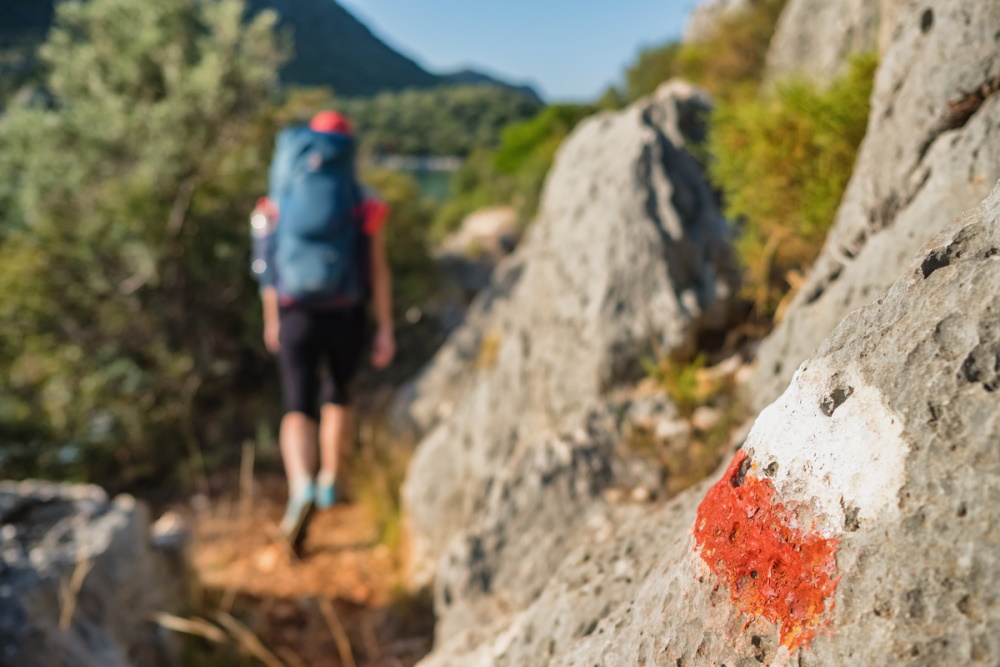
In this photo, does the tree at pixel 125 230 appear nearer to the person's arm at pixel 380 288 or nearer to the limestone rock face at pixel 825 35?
the person's arm at pixel 380 288

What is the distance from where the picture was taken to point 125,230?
6.22m

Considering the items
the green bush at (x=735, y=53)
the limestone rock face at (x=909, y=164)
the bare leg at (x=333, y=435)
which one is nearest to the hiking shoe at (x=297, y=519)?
the bare leg at (x=333, y=435)

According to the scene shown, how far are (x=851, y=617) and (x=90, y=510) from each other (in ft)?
12.3

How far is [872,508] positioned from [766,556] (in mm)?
195

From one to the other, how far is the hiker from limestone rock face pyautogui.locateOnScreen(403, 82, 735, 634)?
31.8 inches

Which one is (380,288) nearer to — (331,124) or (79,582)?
(331,124)

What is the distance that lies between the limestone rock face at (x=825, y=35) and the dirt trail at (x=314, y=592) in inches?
156

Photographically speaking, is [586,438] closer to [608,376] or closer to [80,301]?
[608,376]

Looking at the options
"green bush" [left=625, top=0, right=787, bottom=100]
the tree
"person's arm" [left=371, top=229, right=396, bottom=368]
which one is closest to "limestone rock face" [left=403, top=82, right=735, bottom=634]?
"person's arm" [left=371, top=229, right=396, bottom=368]

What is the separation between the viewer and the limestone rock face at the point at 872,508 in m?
0.83

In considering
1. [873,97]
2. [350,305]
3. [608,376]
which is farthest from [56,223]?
[873,97]

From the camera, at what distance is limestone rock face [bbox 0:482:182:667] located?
2.59 meters

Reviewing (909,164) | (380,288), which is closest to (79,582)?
(380,288)

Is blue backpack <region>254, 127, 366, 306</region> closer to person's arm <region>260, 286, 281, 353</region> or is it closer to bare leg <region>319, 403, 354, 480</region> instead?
person's arm <region>260, 286, 281, 353</region>
